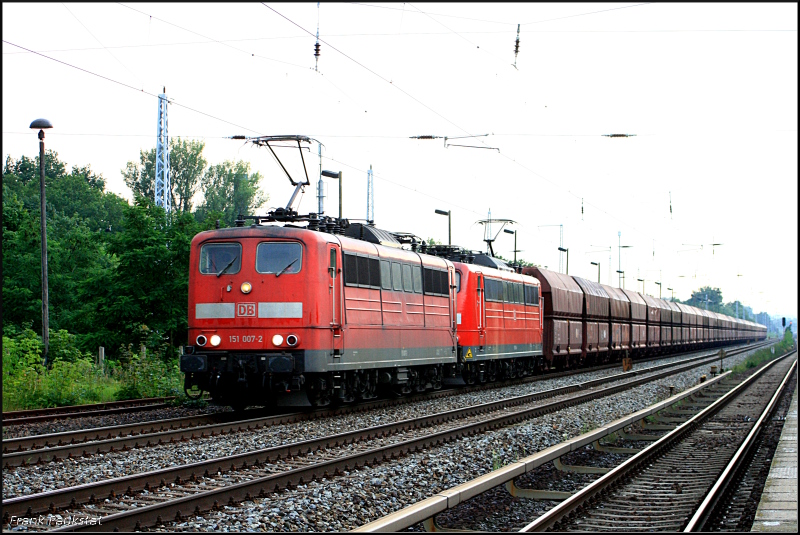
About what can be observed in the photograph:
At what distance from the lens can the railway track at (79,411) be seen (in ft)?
48.7

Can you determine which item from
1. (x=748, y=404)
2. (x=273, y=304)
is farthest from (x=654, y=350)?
(x=273, y=304)

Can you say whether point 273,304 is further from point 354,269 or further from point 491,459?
point 491,459

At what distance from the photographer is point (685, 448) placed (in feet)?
47.6

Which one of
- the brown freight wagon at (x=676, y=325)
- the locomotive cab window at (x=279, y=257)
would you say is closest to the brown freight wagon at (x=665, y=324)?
the brown freight wagon at (x=676, y=325)

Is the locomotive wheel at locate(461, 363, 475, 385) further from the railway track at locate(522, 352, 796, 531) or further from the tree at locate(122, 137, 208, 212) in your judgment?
the tree at locate(122, 137, 208, 212)

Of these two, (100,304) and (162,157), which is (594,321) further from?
(100,304)

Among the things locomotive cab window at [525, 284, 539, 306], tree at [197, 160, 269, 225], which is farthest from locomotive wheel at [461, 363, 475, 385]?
tree at [197, 160, 269, 225]

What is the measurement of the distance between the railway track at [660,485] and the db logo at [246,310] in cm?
720

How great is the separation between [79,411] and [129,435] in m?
A: 4.05

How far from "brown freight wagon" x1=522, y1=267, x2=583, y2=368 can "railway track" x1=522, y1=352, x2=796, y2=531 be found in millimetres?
14299

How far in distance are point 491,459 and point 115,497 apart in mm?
5492

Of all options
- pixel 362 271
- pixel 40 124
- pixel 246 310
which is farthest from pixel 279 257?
pixel 40 124

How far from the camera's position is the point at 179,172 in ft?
233

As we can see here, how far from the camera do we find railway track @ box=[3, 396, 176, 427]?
48.7 ft
